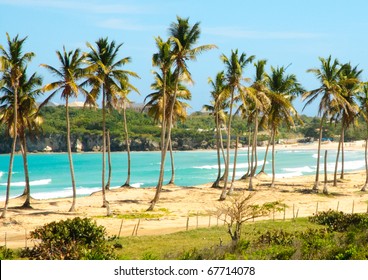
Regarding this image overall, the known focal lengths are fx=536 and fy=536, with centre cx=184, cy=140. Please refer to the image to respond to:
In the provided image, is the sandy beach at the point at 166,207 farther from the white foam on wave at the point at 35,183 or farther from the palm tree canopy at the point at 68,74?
the white foam on wave at the point at 35,183

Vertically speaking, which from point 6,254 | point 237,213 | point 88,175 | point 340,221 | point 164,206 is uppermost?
point 237,213

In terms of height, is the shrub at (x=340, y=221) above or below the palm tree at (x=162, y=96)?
below

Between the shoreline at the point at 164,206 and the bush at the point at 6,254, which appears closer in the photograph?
the bush at the point at 6,254

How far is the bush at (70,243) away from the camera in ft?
55.1

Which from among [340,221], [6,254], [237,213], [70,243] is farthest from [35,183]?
[237,213]

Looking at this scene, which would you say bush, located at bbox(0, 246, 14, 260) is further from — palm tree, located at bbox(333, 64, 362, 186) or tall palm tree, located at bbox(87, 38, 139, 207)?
palm tree, located at bbox(333, 64, 362, 186)

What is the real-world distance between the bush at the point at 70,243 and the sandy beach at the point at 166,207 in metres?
1.65

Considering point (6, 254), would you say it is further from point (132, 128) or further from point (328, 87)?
point (132, 128)

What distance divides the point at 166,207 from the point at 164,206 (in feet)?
1.61

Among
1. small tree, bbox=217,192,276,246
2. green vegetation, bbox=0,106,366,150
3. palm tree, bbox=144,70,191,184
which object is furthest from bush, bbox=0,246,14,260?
green vegetation, bbox=0,106,366,150

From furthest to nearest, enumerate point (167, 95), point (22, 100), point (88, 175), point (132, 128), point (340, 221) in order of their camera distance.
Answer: point (132, 128) → point (88, 175) → point (167, 95) → point (22, 100) → point (340, 221)

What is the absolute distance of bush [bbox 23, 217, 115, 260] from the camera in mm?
16797

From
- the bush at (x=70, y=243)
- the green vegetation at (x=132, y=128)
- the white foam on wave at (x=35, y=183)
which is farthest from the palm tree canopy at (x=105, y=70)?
the green vegetation at (x=132, y=128)

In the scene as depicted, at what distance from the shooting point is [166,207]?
111 ft
